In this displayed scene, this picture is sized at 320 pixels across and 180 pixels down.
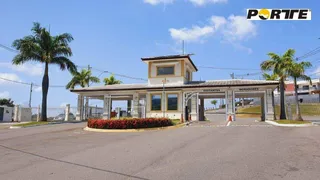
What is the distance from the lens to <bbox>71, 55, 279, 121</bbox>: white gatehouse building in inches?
1053

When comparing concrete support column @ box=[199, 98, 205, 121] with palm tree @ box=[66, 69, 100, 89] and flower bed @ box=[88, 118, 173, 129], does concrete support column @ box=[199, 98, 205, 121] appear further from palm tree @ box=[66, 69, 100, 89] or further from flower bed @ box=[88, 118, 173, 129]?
palm tree @ box=[66, 69, 100, 89]

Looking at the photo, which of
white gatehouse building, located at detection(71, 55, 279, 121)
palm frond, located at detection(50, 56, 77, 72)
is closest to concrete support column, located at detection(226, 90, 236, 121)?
white gatehouse building, located at detection(71, 55, 279, 121)

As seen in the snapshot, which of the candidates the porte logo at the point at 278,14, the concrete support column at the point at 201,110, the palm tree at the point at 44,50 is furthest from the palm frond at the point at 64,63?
the porte logo at the point at 278,14

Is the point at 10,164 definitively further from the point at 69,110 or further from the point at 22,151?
the point at 69,110

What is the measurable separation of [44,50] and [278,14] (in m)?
23.8

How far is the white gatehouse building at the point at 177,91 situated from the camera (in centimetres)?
2673

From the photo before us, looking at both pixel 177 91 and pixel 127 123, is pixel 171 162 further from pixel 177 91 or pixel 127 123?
pixel 177 91

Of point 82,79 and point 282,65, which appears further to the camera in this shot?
point 82,79

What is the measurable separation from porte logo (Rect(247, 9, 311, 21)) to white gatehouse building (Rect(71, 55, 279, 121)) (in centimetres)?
896

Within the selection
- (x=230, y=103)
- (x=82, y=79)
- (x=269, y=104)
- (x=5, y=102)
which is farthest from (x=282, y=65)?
(x=5, y=102)

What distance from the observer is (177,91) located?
2850 centimetres

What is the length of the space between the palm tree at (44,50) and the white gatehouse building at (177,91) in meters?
4.17

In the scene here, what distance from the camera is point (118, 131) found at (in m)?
18.6

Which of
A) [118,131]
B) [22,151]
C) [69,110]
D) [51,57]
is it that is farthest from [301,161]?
[69,110]
